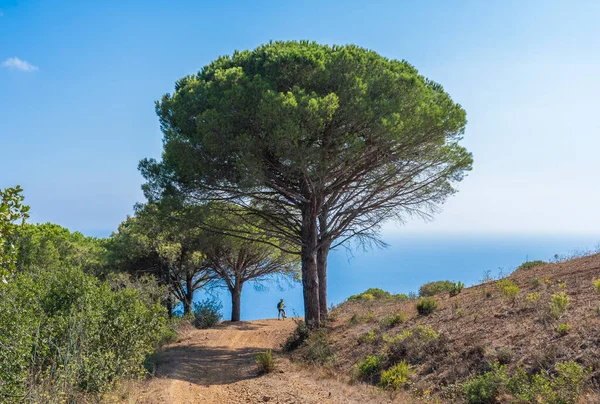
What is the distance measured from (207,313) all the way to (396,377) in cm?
1619

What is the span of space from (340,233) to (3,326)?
12.0 metres

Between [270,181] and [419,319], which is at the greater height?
[270,181]

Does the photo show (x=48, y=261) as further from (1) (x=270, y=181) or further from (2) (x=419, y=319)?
(2) (x=419, y=319)

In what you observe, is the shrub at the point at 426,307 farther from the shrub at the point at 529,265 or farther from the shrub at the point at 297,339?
the shrub at the point at 529,265

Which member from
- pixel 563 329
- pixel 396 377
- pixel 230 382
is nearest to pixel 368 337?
pixel 396 377

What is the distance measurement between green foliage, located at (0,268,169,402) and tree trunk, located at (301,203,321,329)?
6250 mm

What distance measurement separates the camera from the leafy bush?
22.2 meters

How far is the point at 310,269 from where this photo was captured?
1506 centimetres

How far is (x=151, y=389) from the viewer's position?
357 inches

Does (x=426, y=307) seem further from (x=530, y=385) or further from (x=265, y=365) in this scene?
(x=530, y=385)

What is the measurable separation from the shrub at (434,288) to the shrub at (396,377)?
386 inches

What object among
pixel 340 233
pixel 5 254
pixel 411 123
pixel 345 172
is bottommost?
pixel 5 254

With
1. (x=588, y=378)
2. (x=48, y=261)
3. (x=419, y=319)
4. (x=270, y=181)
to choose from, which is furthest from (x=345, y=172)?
(x=48, y=261)

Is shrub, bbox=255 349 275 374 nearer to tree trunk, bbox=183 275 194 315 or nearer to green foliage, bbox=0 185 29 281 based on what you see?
green foliage, bbox=0 185 29 281
